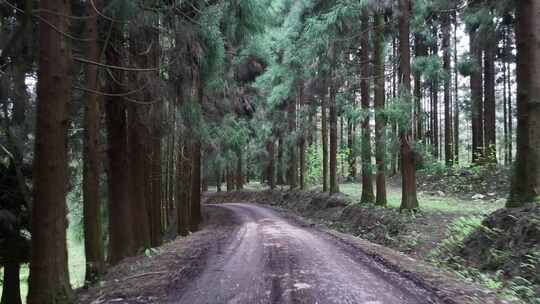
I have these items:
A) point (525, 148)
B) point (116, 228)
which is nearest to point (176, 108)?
point (116, 228)

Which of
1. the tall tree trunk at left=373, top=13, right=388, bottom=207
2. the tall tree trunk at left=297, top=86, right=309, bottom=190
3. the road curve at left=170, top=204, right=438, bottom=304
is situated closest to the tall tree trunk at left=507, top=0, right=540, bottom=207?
the road curve at left=170, top=204, right=438, bottom=304

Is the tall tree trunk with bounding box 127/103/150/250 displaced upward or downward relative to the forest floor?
upward

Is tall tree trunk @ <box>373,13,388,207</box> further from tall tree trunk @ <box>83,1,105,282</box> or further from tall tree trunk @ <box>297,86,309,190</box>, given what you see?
tall tree trunk @ <box>83,1,105,282</box>

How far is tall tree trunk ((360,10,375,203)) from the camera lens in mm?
12602

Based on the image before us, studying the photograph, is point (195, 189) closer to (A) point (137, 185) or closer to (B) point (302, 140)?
(A) point (137, 185)

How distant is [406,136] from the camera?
11.6 meters

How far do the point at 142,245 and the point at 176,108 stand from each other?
3.85 meters

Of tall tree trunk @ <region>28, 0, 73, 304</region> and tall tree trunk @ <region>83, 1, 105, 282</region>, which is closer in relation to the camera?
tall tree trunk @ <region>28, 0, 73, 304</region>

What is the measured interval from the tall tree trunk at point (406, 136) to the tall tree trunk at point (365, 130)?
1.18 meters

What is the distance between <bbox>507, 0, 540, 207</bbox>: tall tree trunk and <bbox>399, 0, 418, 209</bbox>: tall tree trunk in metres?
4.09

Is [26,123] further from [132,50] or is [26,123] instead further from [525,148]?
[525,148]

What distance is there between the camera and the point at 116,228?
10.1 metres

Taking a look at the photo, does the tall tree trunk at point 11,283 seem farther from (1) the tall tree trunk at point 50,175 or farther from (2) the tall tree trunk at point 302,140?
(2) the tall tree trunk at point 302,140

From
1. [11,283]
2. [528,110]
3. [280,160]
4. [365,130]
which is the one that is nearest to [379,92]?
[365,130]
